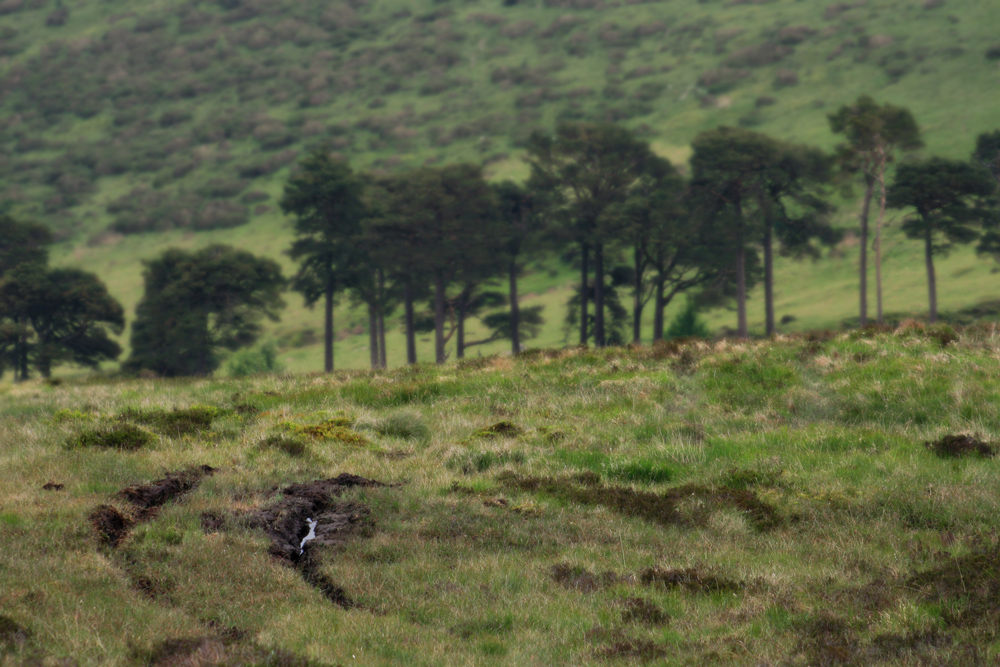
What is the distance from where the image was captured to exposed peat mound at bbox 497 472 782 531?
912 centimetres

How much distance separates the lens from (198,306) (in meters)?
56.7

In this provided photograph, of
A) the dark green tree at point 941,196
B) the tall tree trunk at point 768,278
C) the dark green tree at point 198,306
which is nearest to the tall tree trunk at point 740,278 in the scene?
the tall tree trunk at point 768,278

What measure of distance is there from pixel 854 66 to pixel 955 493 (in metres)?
118

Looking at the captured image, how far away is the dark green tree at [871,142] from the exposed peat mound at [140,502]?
48817 mm

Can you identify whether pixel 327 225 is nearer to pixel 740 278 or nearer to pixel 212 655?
pixel 740 278

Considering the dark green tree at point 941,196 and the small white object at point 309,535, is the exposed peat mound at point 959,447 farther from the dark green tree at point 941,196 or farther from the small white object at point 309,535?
the dark green tree at point 941,196

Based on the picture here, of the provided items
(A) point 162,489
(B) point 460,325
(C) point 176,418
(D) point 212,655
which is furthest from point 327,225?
(D) point 212,655

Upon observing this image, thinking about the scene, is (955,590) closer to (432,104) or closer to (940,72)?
(940,72)

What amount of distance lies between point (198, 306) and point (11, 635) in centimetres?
5399

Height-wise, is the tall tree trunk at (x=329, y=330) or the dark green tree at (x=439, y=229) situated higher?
the dark green tree at (x=439, y=229)

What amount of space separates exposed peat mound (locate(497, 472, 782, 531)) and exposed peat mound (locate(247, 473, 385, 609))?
7.23 ft

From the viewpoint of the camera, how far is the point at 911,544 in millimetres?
7879

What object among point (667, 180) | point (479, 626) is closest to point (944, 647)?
point (479, 626)

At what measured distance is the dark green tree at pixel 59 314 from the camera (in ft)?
185
